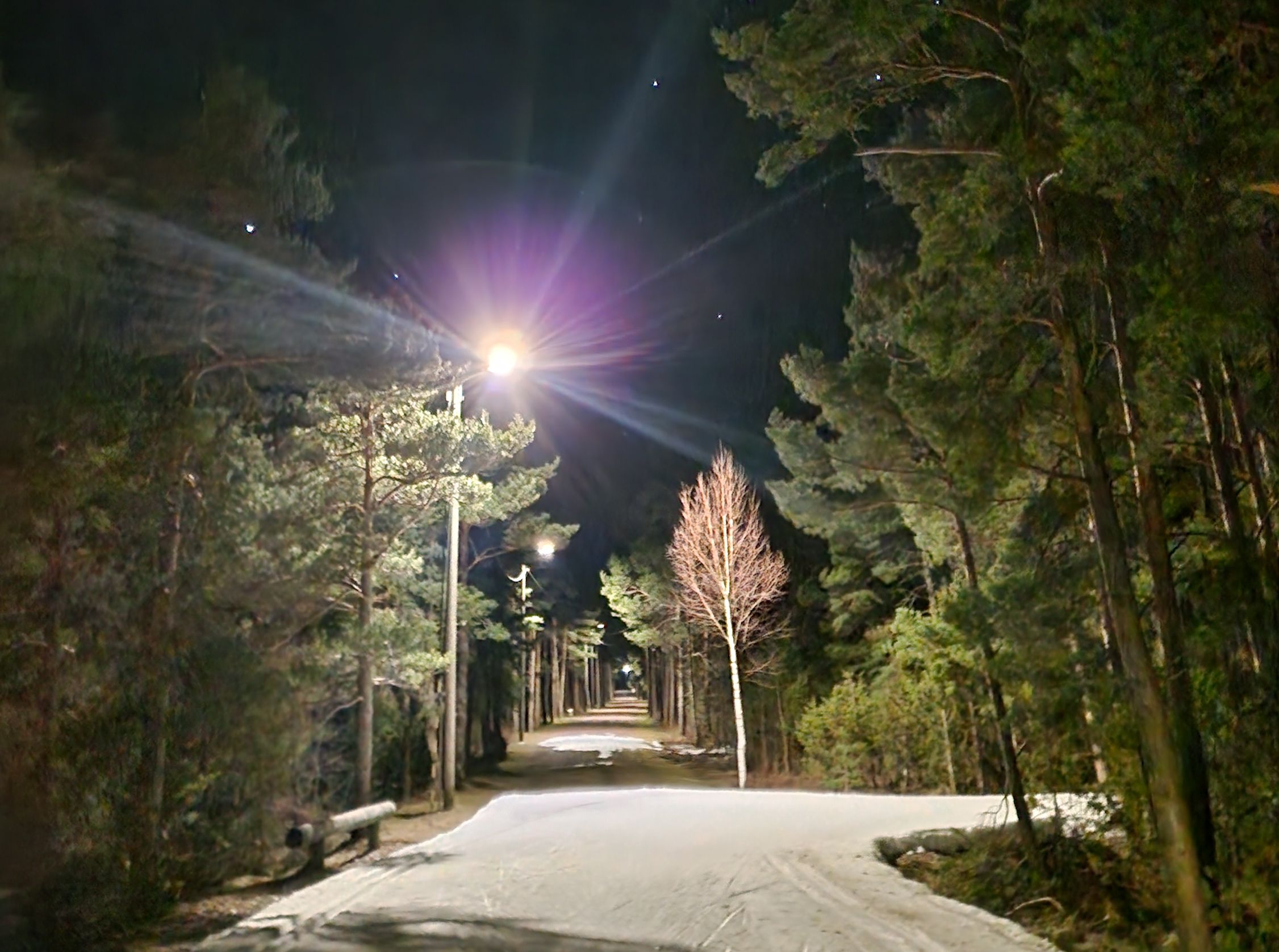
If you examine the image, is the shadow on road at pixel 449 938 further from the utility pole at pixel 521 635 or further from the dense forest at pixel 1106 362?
the utility pole at pixel 521 635

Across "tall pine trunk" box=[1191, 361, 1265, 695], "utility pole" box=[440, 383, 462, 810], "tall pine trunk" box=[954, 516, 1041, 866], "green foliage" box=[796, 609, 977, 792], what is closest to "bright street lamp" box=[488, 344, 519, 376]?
"utility pole" box=[440, 383, 462, 810]

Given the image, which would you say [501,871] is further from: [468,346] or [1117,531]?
[468,346]

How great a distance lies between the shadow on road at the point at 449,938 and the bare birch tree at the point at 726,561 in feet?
54.6

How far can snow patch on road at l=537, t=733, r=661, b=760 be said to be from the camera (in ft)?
119

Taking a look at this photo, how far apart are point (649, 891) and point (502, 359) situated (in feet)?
29.8

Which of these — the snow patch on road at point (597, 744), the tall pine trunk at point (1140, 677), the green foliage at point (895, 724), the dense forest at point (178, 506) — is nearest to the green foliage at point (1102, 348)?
the tall pine trunk at point (1140, 677)

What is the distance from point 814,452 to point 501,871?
42.5ft

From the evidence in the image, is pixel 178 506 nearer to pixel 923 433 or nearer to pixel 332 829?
pixel 332 829

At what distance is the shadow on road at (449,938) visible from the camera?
7.21m

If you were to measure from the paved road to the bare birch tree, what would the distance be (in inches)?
354

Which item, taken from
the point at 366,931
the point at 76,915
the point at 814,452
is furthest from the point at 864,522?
the point at 76,915

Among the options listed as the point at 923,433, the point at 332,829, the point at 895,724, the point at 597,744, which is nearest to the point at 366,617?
the point at 332,829

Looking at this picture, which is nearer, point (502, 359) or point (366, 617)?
point (502, 359)

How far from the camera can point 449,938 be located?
7551 millimetres
